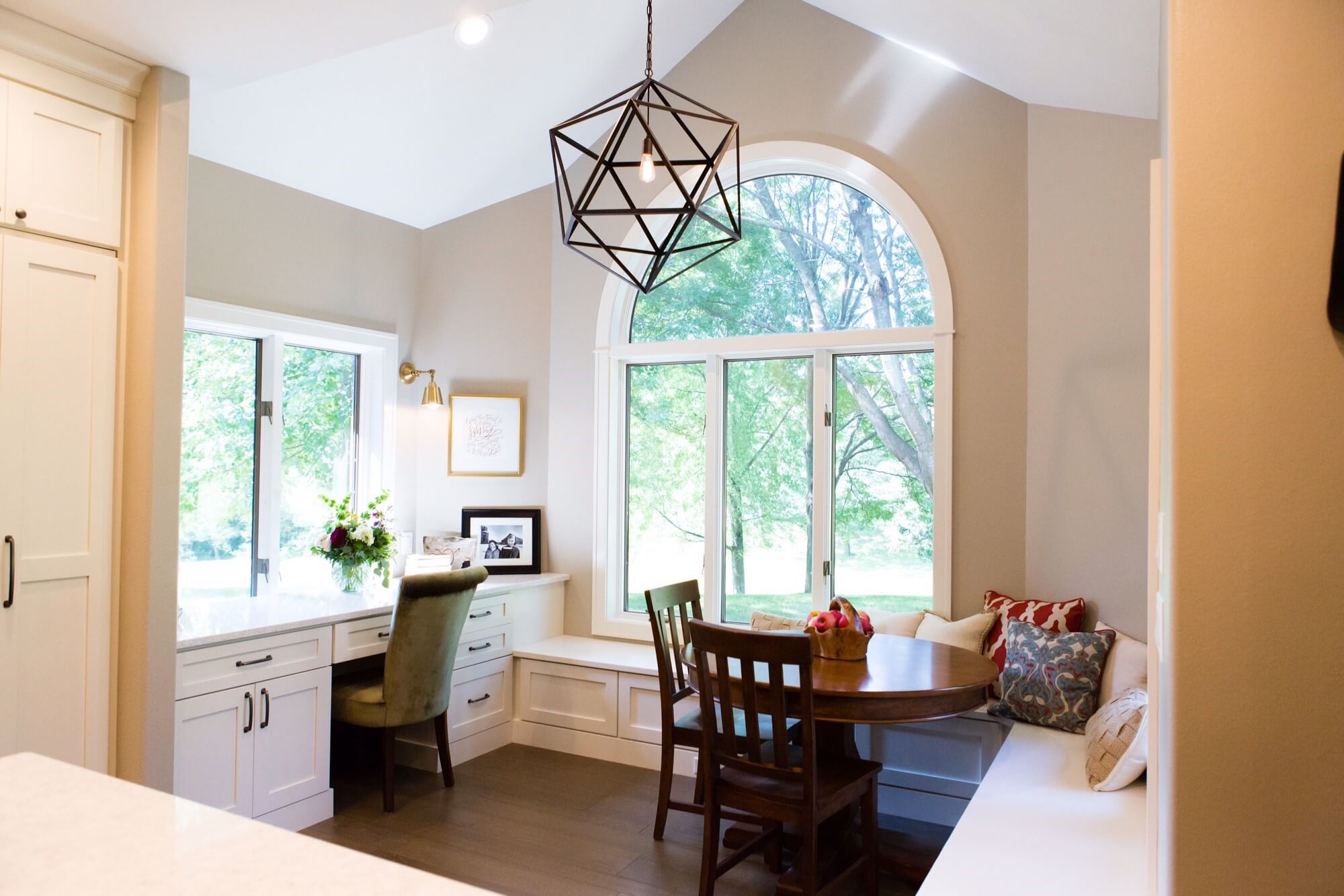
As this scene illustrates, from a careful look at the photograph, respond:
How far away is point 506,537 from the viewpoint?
4.67 m

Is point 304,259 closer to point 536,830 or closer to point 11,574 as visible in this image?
point 11,574

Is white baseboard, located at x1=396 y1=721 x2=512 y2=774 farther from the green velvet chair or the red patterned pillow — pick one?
the red patterned pillow

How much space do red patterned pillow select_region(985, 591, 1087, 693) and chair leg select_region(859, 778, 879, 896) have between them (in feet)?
2.59

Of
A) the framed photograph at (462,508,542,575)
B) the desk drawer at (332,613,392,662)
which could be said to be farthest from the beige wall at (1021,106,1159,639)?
the desk drawer at (332,613,392,662)

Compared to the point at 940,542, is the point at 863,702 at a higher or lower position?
lower

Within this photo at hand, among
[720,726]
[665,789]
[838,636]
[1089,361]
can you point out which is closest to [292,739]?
[665,789]

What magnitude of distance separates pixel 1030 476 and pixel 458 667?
2.60 metres

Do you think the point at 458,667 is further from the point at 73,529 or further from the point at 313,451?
the point at 73,529

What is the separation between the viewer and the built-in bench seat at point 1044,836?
2.05 metres

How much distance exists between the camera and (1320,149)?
4.10 feet

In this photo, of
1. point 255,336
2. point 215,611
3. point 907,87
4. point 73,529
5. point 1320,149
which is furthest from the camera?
point 255,336

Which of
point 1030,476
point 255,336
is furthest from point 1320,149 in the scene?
point 255,336

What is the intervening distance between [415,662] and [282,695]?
0.48 metres

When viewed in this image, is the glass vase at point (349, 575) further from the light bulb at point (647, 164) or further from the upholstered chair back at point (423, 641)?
the light bulb at point (647, 164)
